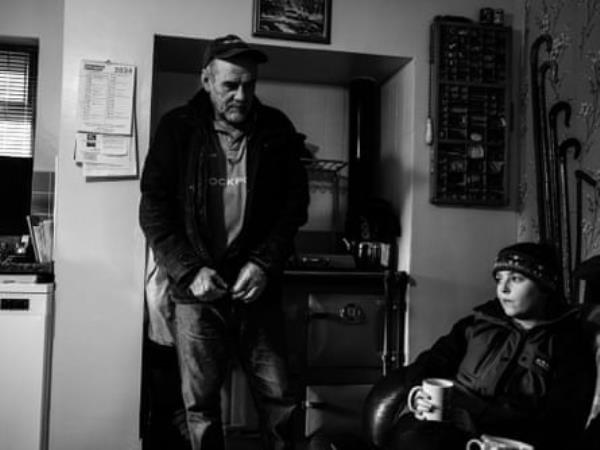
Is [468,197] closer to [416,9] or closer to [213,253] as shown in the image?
[416,9]

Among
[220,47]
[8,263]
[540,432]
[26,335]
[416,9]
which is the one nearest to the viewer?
[540,432]

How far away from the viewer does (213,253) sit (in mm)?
1790

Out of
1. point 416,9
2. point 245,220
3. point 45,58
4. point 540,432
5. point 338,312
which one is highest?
point 416,9

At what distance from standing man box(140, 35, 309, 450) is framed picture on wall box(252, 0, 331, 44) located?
55cm

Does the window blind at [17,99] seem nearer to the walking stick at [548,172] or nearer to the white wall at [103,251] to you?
the white wall at [103,251]

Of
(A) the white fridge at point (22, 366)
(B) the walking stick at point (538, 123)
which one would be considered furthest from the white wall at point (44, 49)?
(B) the walking stick at point (538, 123)

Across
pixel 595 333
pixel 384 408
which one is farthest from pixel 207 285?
pixel 595 333

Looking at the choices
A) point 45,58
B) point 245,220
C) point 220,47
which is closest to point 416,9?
point 220,47

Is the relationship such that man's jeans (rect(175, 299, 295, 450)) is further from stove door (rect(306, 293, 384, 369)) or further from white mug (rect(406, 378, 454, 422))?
white mug (rect(406, 378, 454, 422))

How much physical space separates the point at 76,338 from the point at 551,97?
2.13m

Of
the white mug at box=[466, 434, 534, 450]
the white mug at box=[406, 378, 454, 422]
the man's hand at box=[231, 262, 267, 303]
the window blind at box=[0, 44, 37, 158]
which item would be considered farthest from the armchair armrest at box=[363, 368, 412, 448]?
the window blind at box=[0, 44, 37, 158]

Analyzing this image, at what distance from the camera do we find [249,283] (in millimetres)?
1743

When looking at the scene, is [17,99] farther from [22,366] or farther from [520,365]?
[520,365]

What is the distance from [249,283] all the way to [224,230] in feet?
0.65
